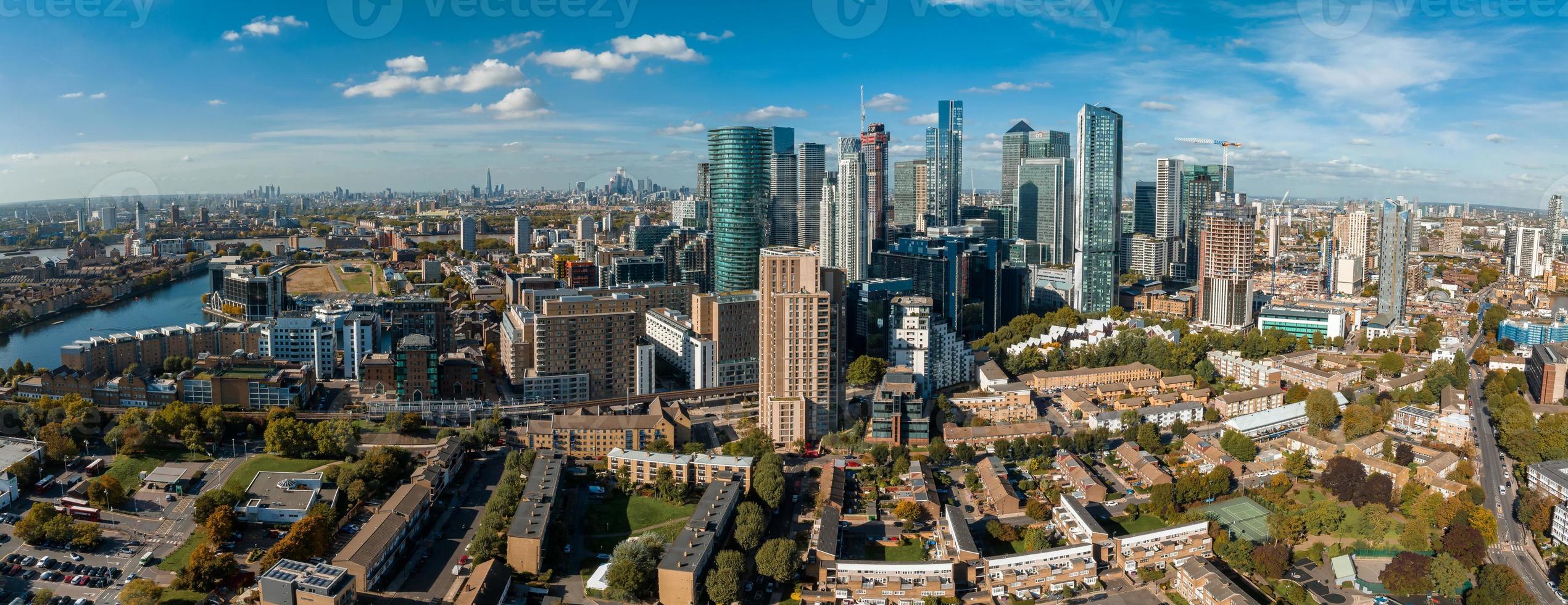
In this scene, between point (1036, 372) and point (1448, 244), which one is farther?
point (1448, 244)

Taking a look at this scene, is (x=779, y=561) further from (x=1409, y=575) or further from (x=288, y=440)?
(x=288, y=440)

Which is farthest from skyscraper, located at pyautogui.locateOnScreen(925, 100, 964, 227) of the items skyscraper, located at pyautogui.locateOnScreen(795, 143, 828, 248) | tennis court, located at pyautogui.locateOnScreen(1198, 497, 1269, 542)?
tennis court, located at pyautogui.locateOnScreen(1198, 497, 1269, 542)

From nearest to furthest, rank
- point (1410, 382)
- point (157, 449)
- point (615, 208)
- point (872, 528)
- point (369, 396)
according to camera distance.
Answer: point (872, 528), point (157, 449), point (369, 396), point (1410, 382), point (615, 208)

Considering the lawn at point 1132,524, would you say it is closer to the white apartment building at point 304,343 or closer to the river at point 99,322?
the white apartment building at point 304,343

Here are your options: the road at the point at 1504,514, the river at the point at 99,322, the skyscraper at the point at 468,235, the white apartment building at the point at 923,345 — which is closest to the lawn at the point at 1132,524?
the road at the point at 1504,514

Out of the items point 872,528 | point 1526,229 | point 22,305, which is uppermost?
point 1526,229

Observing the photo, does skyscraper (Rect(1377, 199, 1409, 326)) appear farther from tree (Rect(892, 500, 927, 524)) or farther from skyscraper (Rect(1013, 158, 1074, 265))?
tree (Rect(892, 500, 927, 524))

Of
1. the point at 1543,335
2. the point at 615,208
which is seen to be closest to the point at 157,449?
the point at 1543,335

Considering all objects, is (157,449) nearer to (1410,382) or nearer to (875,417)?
(875,417)
